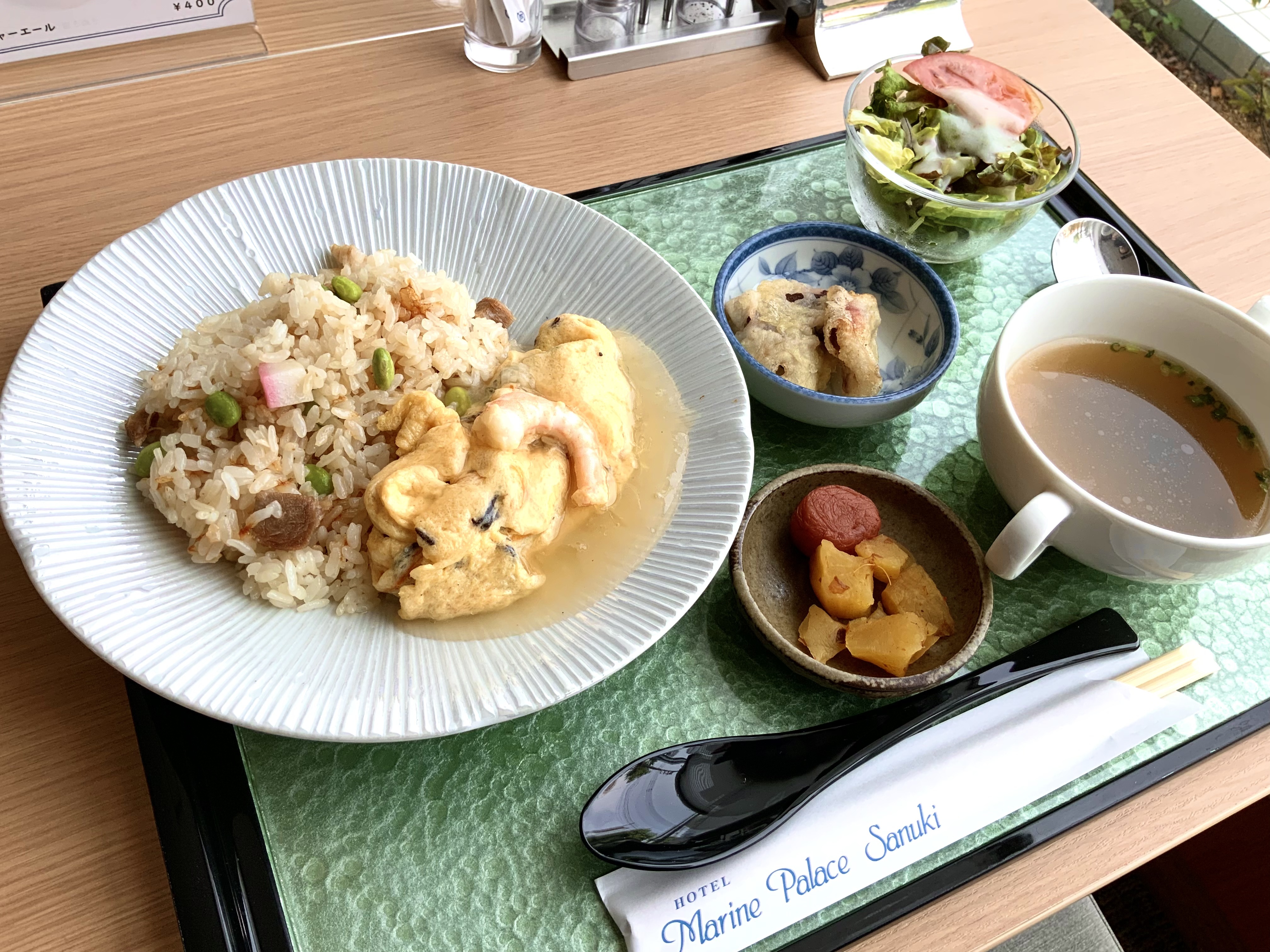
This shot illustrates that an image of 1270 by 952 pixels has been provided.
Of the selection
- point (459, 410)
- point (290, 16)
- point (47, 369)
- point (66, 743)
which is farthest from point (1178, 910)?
point (290, 16)

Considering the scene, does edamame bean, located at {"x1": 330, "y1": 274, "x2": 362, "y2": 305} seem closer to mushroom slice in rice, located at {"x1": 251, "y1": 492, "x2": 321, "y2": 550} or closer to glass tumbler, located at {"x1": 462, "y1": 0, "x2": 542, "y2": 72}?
mushroom slice in rice, located at {"x1": 251, "y1": 492, "x2": 321, "y2": 550}

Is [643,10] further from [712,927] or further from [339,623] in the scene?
[712,927]

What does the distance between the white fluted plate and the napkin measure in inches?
11.8

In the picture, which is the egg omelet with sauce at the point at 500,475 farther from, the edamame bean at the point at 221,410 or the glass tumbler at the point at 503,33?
the glass tumbler at the point at 503,33

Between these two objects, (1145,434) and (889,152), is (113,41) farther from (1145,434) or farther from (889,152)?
(1145,434)

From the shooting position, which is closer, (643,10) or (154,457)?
(154,457)

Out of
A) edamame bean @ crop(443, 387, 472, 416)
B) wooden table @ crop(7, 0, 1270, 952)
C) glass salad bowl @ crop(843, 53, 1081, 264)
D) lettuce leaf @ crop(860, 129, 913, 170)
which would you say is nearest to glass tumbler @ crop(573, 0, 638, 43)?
wooden table @ crop(7, 0, 1270, 952)

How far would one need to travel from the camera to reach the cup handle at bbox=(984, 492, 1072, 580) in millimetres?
1305

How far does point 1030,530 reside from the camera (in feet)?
4.28

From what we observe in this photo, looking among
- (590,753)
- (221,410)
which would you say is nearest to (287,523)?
(221,410)

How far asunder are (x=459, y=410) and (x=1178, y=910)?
6.20ft

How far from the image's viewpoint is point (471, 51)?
7.13 feet

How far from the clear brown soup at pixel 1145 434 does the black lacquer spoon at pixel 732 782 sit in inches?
14.3

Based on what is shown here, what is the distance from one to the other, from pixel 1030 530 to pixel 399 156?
1.51 metres
